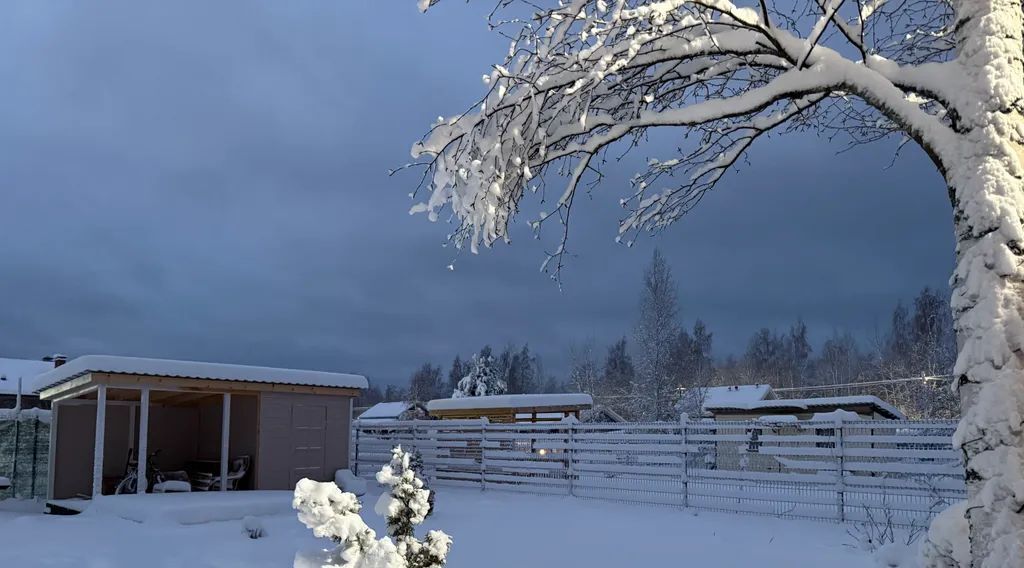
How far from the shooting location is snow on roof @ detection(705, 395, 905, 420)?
25.4 m

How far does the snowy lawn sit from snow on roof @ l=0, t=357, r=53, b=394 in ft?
77.0

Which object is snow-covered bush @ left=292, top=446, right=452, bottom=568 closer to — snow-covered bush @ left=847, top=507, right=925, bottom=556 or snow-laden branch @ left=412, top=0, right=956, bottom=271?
snow-laden branch @ left=412, top=0, right=956, bottom=271

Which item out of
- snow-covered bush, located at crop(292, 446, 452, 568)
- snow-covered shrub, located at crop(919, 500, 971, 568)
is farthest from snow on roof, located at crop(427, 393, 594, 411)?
snow-covered bush, located at crop(292, 446, 452, 568)

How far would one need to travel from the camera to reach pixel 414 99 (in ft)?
20.6

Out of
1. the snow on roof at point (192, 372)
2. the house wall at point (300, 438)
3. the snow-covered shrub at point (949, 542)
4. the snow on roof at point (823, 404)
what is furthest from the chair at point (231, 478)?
the snow on roof at point (823, 404)

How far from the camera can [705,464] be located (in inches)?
724

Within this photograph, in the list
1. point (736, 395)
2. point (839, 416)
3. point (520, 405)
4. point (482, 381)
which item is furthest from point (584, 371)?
point (839, 416)

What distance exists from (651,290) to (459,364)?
37.9 meters

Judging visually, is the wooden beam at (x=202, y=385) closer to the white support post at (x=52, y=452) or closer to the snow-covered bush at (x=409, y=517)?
the white support post at (x=52, y=452)

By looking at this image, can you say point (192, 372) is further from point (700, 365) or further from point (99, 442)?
point (700, 365)

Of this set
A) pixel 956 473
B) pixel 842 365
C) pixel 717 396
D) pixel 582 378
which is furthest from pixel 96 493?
pixel 842 365

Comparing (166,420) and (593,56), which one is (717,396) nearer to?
(166,420)

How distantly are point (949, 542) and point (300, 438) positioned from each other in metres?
13.9

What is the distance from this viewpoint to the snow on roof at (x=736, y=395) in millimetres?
32656
